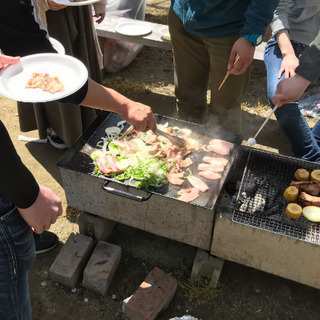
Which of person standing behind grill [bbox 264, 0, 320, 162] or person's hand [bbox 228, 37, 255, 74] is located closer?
person's hand [bbox 228, 37, 255, 74]

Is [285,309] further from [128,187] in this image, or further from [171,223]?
[128,187]

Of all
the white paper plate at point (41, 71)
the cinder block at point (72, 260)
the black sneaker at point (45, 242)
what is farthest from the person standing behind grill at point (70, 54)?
the white paper plate at point (41, 71)

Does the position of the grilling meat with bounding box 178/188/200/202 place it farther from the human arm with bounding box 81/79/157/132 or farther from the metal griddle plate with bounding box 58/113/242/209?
the human arm with bounding box 81/79/157/132

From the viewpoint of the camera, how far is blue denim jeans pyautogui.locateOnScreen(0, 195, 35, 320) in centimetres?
201

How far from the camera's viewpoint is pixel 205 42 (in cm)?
409

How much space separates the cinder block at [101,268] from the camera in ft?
11.0

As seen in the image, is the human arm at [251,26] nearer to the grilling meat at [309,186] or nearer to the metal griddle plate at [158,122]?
the metal griddle plate at [158,122]

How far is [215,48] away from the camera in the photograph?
4000 millimetres

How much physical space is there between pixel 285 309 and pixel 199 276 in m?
0.79

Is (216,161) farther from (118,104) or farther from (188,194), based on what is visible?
(118,104)

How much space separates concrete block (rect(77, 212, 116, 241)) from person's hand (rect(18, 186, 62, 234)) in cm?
153

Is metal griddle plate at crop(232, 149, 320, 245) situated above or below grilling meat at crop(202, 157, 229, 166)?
below

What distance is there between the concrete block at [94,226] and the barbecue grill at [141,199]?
16 cm

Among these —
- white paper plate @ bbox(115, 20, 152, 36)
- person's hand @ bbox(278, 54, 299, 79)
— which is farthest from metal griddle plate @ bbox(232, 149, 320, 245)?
white paper plate @ bbox(115, 20, 152, 36)
